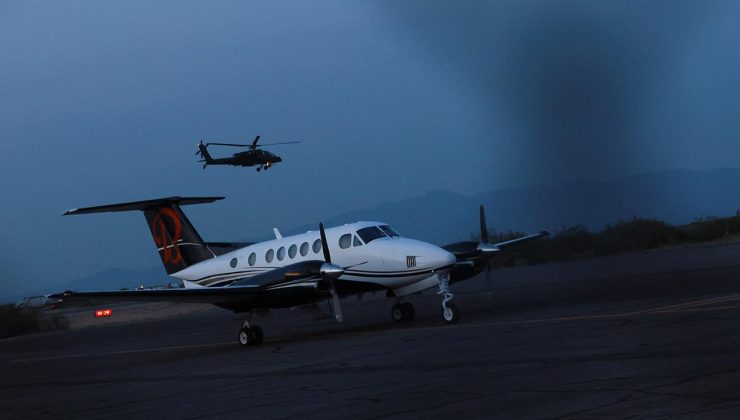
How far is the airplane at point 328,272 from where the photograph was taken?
75.0 feet

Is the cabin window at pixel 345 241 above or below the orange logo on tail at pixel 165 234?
below

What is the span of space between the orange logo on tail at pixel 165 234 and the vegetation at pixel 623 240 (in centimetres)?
1184

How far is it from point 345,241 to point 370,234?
668mm

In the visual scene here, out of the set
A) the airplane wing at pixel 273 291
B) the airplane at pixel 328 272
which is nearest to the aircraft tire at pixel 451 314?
the airplane at pixel 328 272

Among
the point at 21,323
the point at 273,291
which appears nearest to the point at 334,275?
the point at 273,291

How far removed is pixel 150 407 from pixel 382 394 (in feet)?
11.5

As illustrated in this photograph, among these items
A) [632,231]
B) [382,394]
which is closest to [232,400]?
[382,394]

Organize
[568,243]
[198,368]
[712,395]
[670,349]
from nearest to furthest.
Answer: [712,395] < [670,349] < [198,368] < [568,243]

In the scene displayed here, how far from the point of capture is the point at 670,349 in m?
12.9

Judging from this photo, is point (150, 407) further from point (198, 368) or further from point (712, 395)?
point (712, 395)

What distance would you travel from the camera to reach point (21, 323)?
47.1 m

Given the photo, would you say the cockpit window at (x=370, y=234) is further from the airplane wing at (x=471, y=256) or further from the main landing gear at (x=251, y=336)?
the main landing gear at (x=251, y=336)

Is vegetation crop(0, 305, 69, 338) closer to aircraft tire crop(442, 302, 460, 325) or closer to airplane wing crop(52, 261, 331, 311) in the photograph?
airplane wing crop(52, 261, 331, 311)

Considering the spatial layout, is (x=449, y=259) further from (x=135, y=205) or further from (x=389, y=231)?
(x=135, y=205)
